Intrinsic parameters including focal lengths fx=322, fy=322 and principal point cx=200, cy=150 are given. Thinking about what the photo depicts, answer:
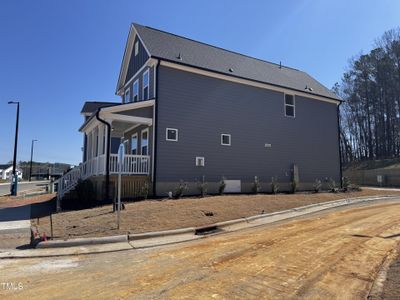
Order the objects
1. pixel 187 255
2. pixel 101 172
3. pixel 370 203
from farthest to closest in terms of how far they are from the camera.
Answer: pixel 370 203 → pixel 101 172 → pixel 187 255

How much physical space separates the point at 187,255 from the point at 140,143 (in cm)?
1153

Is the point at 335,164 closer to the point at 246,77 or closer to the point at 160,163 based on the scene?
the point at 246,77

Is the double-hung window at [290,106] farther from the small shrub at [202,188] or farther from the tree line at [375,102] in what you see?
the tree line at [375,102]

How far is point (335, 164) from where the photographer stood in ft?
71.0

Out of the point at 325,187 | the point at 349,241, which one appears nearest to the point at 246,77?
the point at 325,187

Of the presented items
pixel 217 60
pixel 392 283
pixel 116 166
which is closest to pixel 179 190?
pixel 116 166

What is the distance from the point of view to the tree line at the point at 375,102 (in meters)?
43.6

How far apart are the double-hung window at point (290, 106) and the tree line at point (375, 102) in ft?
101

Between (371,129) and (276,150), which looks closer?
(276,150)

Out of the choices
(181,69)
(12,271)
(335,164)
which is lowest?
(12,271)

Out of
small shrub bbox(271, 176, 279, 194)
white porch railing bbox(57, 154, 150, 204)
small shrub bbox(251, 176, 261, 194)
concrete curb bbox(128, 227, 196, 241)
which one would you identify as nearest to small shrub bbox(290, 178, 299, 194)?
small shrub bbox(271, 176, 279, 194)

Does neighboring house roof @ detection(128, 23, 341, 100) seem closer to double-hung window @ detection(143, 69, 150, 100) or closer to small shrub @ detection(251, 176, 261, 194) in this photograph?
double-hung window @ detection(143, 69, 150, 100)

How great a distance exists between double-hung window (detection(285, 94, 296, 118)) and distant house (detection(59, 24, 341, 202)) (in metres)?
0.06

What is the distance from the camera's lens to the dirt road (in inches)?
173
